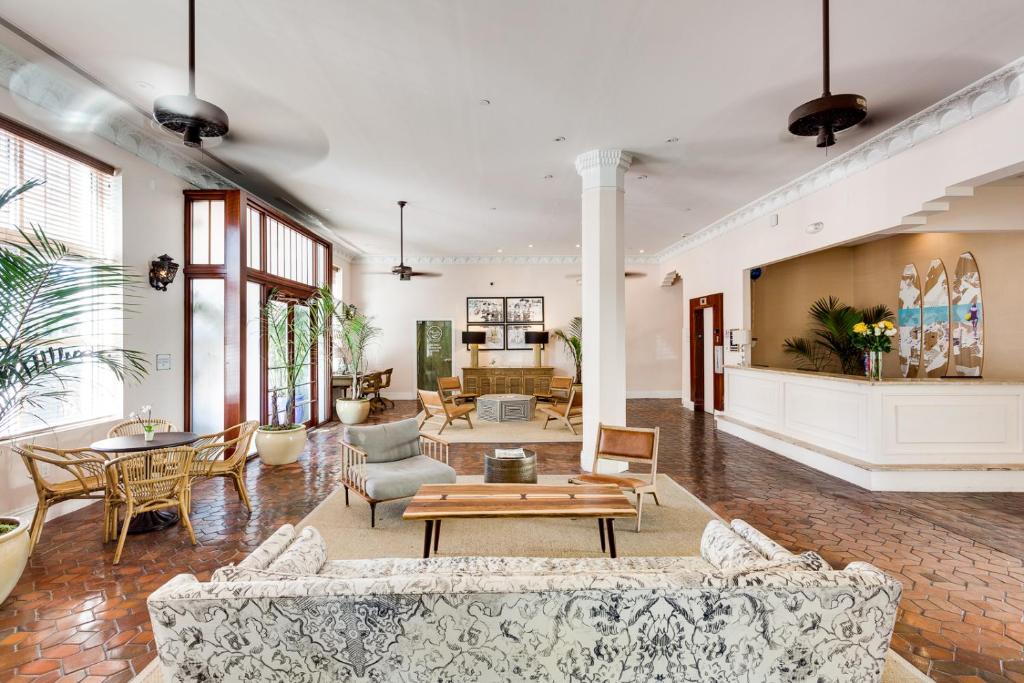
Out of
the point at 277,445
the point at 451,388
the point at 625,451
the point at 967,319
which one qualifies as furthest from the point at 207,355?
the point at 967,319

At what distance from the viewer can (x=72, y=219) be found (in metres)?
4.19

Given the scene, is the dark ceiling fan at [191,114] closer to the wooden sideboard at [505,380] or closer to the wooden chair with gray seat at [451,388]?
the wooden chair with gray seat at [451,388]

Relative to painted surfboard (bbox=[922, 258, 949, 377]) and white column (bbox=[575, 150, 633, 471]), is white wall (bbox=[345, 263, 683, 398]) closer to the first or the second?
painted surfboard (bbox=[922, 258, 949, 377])

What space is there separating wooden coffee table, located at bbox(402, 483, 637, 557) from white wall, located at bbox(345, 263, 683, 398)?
8357 mm

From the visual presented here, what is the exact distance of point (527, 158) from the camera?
17.7 ft

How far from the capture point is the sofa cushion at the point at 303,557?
1718mm

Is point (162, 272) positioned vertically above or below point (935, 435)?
above

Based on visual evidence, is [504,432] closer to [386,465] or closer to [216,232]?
[386,465]

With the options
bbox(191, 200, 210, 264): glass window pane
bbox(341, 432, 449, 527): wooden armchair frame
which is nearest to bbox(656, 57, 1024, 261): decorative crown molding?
bbox(341, 432, 449, 527): wooden armchair frame

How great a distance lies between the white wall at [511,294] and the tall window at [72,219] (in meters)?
6.97

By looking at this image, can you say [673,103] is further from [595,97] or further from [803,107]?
[803,107]

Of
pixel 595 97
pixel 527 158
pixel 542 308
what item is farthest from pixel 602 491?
pixel 542 308

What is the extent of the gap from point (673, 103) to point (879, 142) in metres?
2.43

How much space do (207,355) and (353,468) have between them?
9.55 feet
